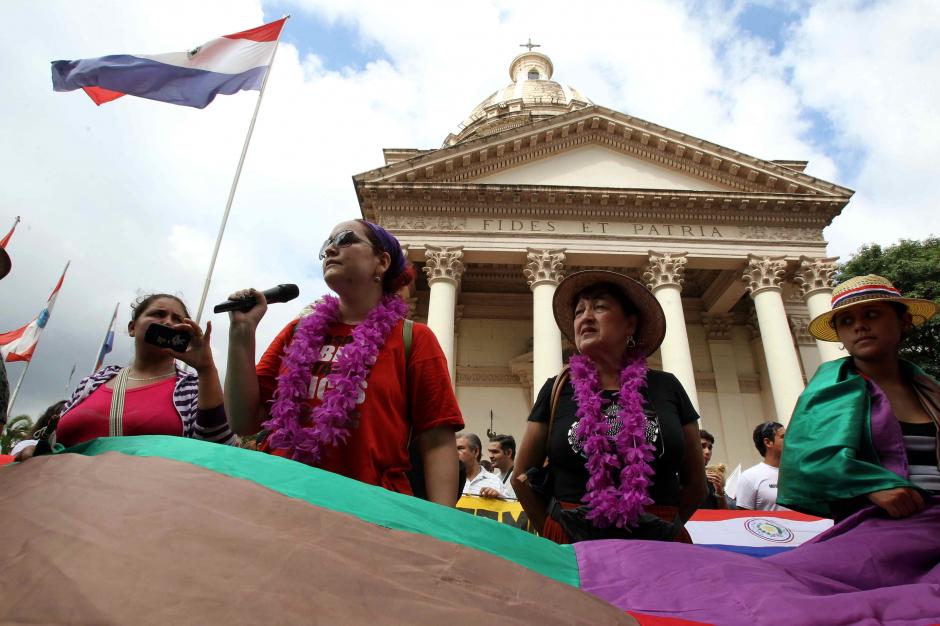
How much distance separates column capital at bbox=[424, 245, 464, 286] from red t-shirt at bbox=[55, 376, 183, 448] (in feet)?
39.2

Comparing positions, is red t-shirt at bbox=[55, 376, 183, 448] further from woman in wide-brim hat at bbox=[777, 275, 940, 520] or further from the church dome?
the church dome

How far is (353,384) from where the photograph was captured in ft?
6.86

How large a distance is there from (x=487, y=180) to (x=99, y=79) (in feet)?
36.2

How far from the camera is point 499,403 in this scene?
17.4 meters

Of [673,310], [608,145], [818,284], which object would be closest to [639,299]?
[673,310]

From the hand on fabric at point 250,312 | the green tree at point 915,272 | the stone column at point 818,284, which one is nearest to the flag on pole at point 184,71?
the hand on fabric at point 250,312

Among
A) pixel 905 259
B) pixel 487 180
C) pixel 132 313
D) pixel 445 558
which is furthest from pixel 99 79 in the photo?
pixel 905 259

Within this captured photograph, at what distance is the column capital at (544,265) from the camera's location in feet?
48.2

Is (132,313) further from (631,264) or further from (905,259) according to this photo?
(905,259)

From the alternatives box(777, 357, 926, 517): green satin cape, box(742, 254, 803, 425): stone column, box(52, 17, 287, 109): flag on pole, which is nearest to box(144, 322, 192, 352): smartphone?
box(777, 357, 926, 517): green satin cape

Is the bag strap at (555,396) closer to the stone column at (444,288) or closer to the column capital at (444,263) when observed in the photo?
the stone column at (444,288)

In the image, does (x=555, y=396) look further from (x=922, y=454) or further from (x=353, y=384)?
(x=922, y=454)

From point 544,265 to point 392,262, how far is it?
41.1 ft

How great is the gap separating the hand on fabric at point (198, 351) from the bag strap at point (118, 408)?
591mm
